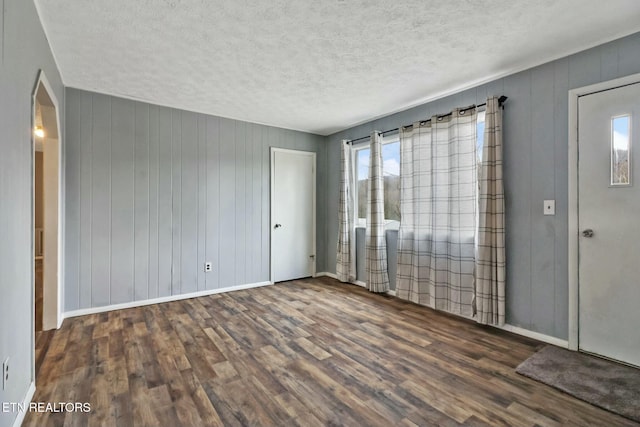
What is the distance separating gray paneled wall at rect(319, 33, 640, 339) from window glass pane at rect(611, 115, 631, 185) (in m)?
0.29

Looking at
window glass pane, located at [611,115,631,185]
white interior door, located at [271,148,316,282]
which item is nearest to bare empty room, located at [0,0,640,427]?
window glass pane, located at [611,115,631,185]

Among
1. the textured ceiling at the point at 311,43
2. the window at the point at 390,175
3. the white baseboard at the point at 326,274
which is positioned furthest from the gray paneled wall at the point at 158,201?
the window at the point at 390,175

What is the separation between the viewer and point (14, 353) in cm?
154

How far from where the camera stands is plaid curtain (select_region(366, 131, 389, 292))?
4.00 metres

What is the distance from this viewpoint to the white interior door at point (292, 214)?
462 centimetres

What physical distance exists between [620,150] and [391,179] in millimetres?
2201

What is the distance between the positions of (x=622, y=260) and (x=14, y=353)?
3.90m

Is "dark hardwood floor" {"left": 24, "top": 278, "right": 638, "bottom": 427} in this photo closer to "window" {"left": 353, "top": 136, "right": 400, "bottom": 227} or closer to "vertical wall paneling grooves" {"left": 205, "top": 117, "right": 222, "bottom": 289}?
"vertical wall paneling grooves" {"left": 205, "top": 117, "right": 222, "bottom": 289}

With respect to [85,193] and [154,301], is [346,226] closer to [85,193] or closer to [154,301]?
[154,301]

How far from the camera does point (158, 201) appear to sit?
3656 millimetres

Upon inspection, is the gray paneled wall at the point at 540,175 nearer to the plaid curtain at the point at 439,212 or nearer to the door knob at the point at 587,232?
the door knob at the point at 587,232

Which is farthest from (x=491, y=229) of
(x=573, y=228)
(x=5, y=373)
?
(x=5, y=373)

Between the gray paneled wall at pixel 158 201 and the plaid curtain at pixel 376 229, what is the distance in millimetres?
1571

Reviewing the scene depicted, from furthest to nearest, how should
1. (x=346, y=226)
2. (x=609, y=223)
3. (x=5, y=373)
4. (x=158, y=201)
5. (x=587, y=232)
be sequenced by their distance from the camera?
(x=346, y=226) < (x=158, y=201) < (x=587, y=232) < (x=609, y=223) < (x=5, y=373)
